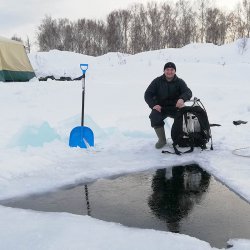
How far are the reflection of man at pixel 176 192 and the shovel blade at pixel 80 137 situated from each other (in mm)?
1606

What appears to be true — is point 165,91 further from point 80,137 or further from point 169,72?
point 80,137

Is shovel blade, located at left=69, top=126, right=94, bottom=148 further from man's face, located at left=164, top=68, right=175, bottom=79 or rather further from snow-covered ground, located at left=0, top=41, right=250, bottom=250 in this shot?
man's face, located at left=164, top=68, right=175, bottom=79

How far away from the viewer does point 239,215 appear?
3553 mm

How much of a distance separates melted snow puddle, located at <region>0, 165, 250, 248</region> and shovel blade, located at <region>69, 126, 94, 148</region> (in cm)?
156

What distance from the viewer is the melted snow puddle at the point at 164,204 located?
3.32 meters

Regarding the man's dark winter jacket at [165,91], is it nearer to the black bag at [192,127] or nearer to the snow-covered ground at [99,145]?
the black bag at [192,127]

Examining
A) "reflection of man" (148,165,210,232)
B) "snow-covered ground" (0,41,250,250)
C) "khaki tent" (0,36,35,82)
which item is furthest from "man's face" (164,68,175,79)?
"khaki tent" (0,36,35,82)

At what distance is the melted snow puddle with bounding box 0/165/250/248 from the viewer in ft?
10.9

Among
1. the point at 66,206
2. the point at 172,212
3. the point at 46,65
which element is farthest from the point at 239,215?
the point at 46,65

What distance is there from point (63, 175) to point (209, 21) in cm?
5019

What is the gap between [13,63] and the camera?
1767 cm

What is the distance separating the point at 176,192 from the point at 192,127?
6.82 feet

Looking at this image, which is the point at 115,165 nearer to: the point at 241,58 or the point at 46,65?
the point at 46,65

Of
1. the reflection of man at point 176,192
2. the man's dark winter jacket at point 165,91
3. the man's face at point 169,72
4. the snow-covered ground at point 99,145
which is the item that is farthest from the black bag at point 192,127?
the reflection of man at point 176,192
